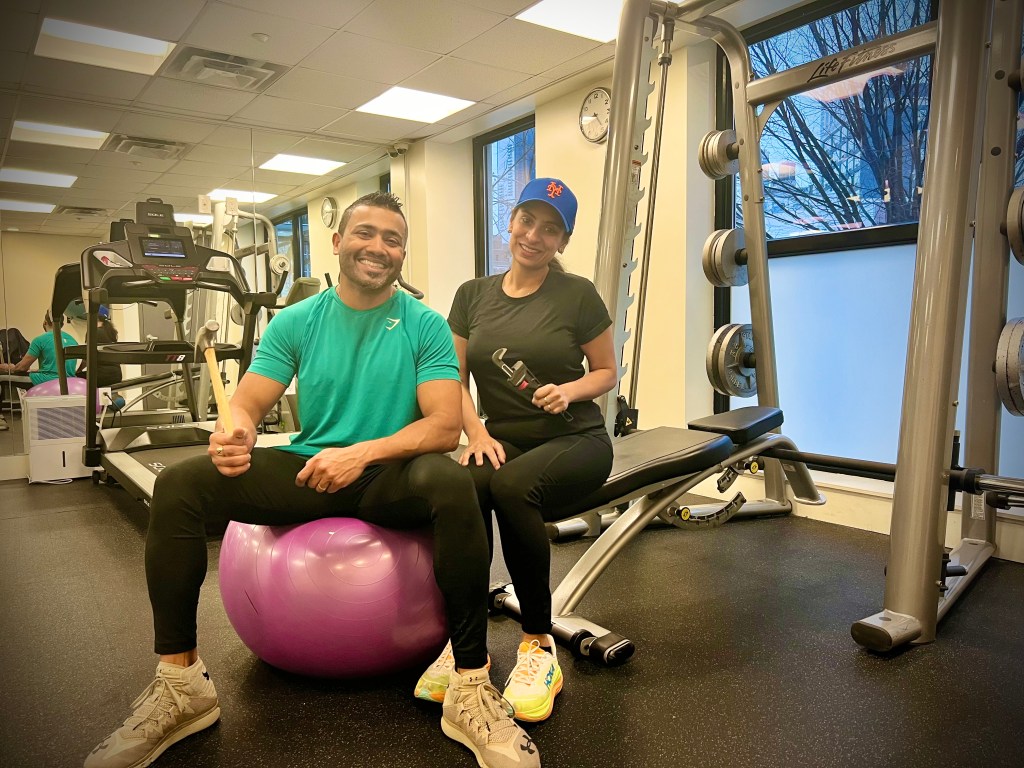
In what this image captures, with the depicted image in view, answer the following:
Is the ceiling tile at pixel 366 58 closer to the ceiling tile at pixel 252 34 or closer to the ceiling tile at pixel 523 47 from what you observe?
the ceiling tile at pixel 252 34

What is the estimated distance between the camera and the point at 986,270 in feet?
8.02

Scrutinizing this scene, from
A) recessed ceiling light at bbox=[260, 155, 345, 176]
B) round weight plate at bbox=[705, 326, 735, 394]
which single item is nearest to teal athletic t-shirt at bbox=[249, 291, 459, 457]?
round weight plate at bbox=[705, 326, 735, 394]

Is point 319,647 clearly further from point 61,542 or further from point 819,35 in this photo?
point 819,35

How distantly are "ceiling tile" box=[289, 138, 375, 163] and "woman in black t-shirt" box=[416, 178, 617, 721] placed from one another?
12.6ft

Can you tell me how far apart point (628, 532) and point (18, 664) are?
1.66 m

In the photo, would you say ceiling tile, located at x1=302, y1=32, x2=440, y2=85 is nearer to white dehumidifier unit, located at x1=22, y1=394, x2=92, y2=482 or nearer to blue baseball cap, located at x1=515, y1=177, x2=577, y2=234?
blue baseball cap, located at x1=515, y1=177, x2=577, y2=234

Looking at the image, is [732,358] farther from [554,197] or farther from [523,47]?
[523,47]

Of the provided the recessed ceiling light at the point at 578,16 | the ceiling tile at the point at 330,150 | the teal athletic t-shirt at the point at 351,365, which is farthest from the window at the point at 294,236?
the teal athletic t-shirt at the point at 351,365

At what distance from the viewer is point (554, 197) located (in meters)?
1.87

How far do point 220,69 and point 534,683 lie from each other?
3773mm

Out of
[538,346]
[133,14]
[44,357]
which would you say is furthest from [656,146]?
[44,357]

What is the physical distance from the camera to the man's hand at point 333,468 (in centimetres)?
150

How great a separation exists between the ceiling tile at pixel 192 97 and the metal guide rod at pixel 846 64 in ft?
10.3

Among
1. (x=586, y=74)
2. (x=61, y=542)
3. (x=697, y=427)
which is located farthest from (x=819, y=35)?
(x=61, y=542)
